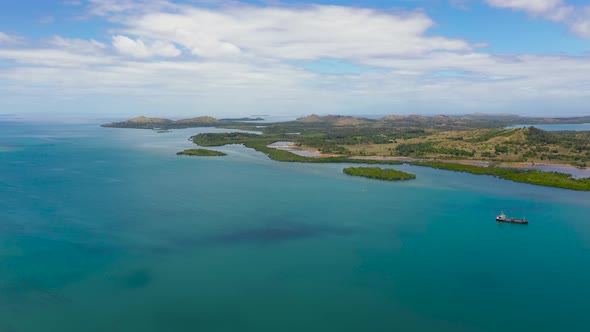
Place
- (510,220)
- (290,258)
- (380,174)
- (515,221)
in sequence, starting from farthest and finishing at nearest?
(380,174) < (510,220) < (515,221) < (290,258)

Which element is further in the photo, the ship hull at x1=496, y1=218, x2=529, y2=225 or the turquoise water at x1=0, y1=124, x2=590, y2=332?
the ship hull at x1=496, y1=218, x2=529, y2=225

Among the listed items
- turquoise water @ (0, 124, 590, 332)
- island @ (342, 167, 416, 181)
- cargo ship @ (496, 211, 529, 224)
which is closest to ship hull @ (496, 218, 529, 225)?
cargo ship @ (496, 211, 529, 224)

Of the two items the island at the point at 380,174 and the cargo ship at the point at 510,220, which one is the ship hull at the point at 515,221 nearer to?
the cargo ship at the point at 510,220

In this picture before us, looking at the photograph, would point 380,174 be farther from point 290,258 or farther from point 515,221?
point 290,258

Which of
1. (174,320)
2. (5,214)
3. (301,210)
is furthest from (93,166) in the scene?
(174,320)

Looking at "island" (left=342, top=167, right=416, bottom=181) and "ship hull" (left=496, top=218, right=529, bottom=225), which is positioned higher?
"island" (left=342, top=167, right=416, bottom=181)

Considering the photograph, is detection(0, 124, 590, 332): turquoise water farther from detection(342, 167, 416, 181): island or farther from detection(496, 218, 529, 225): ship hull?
detection(342, 167, 416, 181): island

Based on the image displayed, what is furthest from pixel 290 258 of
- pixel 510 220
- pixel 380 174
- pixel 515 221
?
pixel 380 174

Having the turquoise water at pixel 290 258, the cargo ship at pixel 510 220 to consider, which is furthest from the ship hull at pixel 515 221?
the turquoise water at pixel 290 258

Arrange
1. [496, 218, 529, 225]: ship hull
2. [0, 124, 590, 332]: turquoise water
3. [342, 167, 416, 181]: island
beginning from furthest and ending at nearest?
[342, 167, 416, 181]: island
[496, 218, 529, 225]: ship hull
[0, 124, 590, 332]: turquoise water
